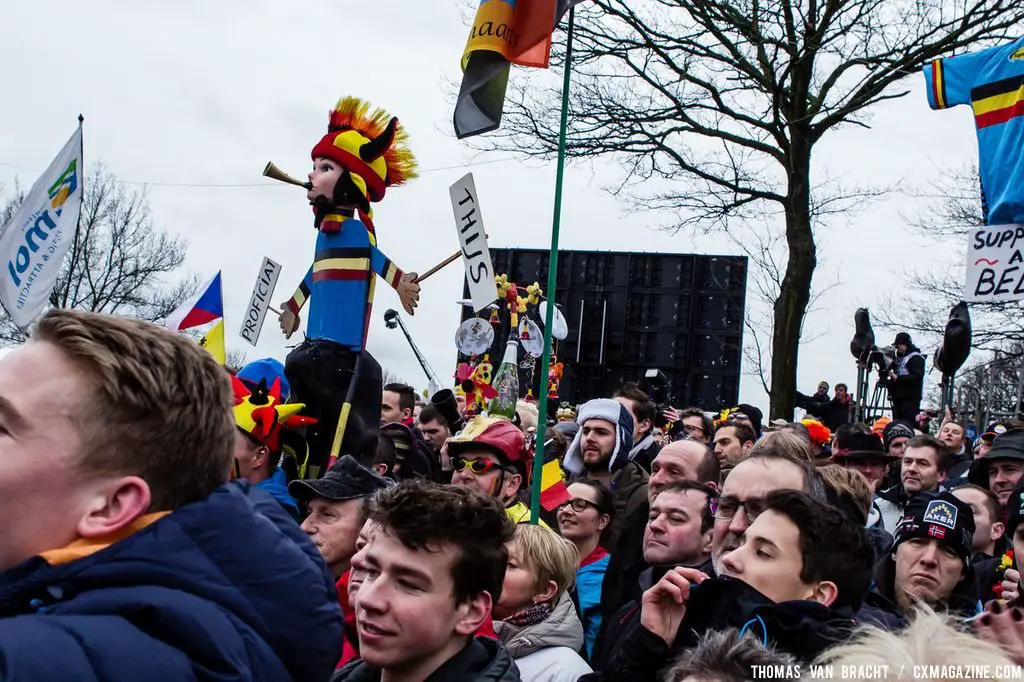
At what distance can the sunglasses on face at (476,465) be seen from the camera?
4.55 meters

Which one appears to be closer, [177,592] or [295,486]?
[177,592]

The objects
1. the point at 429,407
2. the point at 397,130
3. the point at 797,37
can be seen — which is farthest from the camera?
the point at 797,37

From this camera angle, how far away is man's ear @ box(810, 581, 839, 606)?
2.67 m

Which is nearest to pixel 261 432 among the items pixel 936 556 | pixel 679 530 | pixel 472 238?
pixel 472 238

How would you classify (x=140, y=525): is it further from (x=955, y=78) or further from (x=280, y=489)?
(x=955, y=78)

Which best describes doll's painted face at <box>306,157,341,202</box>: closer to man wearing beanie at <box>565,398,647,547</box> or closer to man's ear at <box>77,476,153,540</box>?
man wearing beanie at <box>565,398,647,547</box>

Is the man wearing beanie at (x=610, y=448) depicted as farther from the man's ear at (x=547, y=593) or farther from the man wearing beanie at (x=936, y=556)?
the man's ear at (x=547, y=593)

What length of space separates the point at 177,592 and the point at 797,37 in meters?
12.9

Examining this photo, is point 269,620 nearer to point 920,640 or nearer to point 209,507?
point 209,507

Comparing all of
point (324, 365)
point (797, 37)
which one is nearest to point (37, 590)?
point (324, 365)

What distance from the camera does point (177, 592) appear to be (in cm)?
130

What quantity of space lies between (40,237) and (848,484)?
483cm

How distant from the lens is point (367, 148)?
529 centimetres

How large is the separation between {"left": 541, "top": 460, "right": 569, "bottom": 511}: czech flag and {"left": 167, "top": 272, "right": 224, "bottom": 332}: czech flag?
307 centimetres
